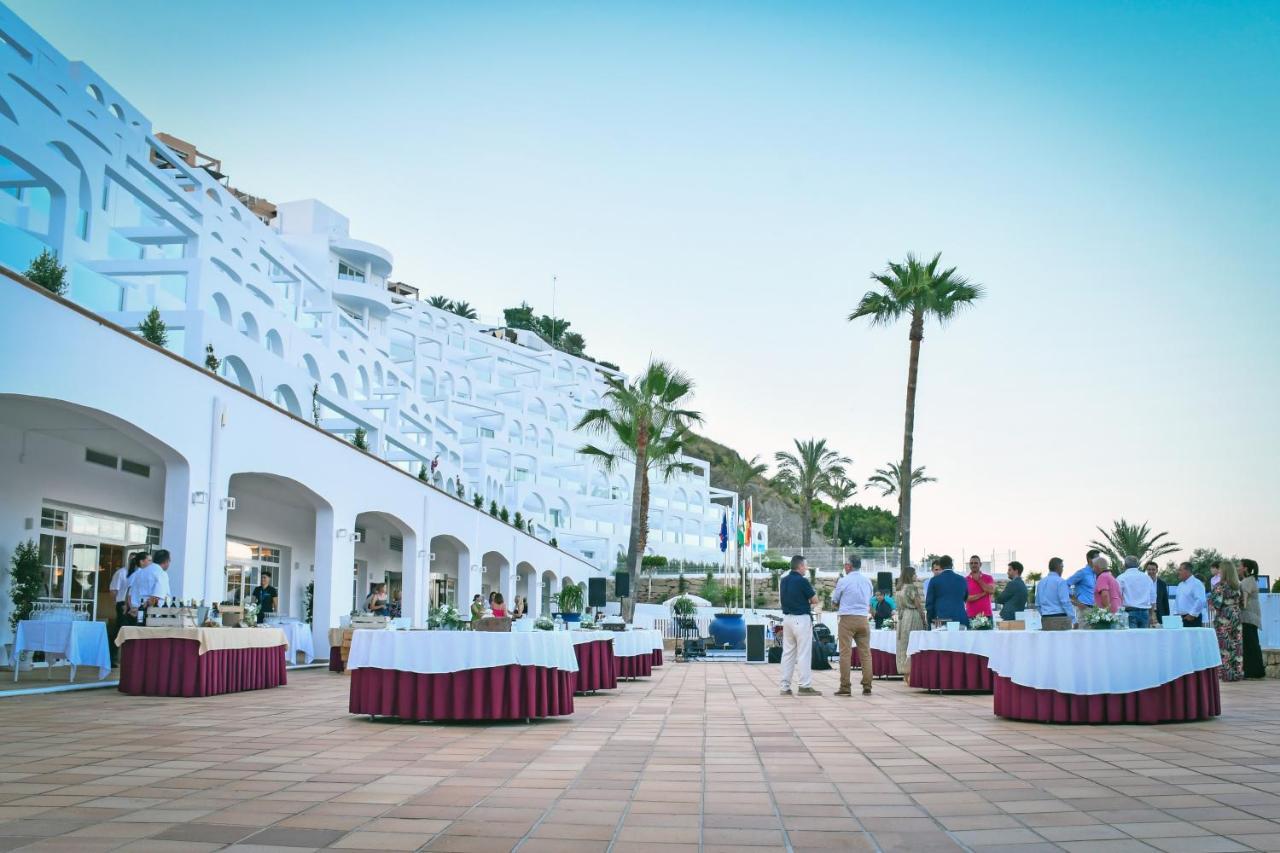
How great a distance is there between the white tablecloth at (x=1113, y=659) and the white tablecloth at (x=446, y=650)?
14.0 feet

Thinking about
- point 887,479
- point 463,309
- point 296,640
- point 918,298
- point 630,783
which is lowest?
point 296,640

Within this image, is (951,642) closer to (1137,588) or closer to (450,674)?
(1137,588)

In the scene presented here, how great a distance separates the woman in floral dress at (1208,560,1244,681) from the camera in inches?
561

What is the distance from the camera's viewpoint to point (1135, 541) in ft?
136

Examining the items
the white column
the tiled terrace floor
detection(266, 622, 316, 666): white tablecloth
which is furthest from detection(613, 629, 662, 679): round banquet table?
the white column

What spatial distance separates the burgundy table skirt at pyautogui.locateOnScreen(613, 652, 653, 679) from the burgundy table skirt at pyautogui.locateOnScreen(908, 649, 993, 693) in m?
4.58

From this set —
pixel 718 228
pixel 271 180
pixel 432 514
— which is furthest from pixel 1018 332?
pixel 271 180

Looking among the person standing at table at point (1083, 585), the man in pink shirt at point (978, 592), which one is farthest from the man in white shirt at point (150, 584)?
the person standing at table at point (1083, 585)

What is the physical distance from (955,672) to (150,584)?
989 cm

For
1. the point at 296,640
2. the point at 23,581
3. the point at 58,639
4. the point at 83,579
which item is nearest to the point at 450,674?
the point at 58,639

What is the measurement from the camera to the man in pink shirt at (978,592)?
1359cm

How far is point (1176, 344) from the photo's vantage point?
1958 cm

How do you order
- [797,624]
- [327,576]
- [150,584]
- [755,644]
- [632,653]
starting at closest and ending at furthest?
[150,584]
[797,624]
[632,653]
[327,576]
[755,644]

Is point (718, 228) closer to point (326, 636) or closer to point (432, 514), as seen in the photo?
point (432, 514)
